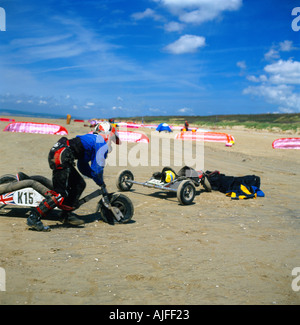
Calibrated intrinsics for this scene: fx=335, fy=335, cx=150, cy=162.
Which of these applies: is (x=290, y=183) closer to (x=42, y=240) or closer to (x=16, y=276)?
(x=42, y=240)

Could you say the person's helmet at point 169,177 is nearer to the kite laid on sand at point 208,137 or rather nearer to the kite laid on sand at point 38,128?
the kite laid on sand at point 38,128

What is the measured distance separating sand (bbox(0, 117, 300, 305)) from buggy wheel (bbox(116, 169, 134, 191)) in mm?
993

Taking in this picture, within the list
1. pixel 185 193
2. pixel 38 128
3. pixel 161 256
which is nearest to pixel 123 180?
pixel 185 193

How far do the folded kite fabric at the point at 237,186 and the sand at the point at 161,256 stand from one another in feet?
1.71

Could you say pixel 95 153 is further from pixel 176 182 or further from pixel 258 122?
pixel 258 122

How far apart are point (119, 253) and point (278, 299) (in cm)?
234

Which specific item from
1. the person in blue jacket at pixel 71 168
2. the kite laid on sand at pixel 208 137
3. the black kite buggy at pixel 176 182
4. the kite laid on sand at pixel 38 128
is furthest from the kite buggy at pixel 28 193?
the kite laid on sand at pixel 208 137

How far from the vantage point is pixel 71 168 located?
631cm

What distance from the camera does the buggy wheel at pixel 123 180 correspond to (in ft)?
33.1

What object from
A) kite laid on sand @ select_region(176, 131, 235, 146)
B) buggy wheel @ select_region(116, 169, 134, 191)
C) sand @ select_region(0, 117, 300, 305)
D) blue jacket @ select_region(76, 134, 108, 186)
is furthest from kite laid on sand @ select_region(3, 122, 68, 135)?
blue jacket @ select_region(76, 134, 108, 186)

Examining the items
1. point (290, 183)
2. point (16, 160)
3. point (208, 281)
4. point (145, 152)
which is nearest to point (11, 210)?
point (208, 281)

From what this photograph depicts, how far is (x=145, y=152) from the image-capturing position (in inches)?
733

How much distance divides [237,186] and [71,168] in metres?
5.63
